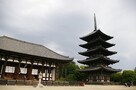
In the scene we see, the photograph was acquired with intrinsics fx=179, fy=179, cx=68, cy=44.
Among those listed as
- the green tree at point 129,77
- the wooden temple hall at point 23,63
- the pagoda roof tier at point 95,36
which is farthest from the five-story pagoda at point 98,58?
the wooden temple hall at point 23,63

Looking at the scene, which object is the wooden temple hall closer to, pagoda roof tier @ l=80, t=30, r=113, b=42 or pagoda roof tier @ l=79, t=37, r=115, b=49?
pagoda roof tier @ l=79, t=37, r=115, b=49

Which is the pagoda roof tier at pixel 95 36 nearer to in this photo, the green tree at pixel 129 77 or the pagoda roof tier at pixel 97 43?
the pagoda roof tier at pixel 97 43

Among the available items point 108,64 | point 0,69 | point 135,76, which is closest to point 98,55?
point 108,64

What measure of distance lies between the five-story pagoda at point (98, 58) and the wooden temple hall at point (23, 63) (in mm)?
11290

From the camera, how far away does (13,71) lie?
30.8 metres

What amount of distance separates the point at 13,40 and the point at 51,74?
1014 centimetres

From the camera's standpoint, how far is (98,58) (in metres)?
43.3

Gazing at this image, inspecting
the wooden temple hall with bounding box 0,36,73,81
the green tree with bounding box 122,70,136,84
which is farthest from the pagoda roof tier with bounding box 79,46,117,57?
the wooden temple hall with bounding box 0,36,73,81

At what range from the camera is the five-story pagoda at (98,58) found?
Result: 42.7 metres

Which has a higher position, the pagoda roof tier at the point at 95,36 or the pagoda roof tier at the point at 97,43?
the pagoda roof tier at the point at 95,36

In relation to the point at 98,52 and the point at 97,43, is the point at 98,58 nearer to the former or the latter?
the point at 98,52

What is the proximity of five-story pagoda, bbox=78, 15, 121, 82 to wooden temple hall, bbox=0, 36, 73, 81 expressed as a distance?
1129 cm

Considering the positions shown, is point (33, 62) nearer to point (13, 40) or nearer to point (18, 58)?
point (18, 58)

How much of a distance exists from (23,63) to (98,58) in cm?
1929
